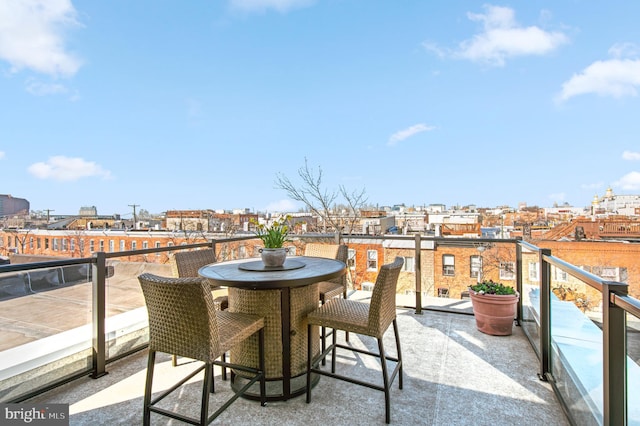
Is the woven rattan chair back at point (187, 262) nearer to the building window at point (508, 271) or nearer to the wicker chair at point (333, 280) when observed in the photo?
the wicker chair at point (333, 280)

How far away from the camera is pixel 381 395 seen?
224 centimetres

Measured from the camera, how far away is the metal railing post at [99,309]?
101 inches

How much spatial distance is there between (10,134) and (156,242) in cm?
908

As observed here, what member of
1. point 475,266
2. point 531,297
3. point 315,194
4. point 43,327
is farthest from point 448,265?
point 315,194

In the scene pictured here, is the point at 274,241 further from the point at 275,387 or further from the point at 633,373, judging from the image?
the point at 633,373

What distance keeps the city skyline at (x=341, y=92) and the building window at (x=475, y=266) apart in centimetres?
543

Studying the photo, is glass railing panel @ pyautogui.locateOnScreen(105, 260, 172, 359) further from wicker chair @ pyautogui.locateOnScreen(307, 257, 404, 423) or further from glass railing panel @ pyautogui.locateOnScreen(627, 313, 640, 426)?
glass railing panel @ pyautogui.locateOnScreen(627, 313, 640, 426)

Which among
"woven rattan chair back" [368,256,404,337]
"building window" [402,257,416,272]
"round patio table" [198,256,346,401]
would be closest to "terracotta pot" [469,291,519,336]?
"building window" [402,257,416,272]

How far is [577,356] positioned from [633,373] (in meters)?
0.85

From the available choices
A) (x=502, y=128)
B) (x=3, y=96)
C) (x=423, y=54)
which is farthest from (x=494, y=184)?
(x=3, y=96)

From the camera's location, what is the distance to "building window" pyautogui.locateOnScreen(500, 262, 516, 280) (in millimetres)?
3781

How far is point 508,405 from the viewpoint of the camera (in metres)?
2.10

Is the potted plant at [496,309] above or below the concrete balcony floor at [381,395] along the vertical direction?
above

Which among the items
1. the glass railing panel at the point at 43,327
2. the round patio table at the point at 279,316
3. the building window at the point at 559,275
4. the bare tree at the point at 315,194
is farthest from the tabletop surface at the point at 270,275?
the bare tree at the point at 315,194
